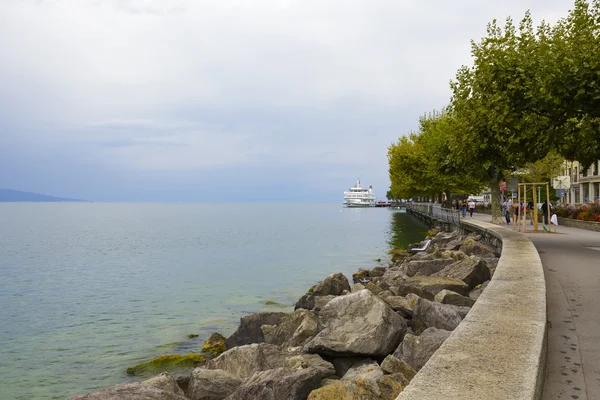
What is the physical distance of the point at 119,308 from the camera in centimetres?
1922

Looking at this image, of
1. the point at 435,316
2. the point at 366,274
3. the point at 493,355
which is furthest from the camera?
the point at 366,274

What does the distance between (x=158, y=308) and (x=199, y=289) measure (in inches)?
168

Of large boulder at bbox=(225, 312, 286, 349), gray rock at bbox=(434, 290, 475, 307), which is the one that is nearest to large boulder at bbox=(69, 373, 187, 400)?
large boulder at bbox=(225, 312, 286, 349)

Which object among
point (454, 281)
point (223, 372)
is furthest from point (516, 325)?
point (454, 281)

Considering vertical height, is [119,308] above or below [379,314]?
below

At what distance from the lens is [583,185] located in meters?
79.4

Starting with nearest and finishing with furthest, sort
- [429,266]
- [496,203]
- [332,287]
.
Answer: [332,287], [429,266], [496,203]

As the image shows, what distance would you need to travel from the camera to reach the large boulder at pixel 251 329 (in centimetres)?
1075

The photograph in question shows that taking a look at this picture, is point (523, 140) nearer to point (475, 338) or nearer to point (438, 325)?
point (438, 325)

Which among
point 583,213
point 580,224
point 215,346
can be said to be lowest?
point 215,346

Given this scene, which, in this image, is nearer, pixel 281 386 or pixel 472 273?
pixel 281 386

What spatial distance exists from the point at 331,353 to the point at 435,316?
1.79m

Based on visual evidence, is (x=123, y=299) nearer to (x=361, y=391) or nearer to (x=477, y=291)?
(x=477, y=291)

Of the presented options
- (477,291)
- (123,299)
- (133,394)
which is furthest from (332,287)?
(123,299)
